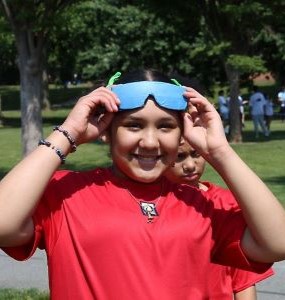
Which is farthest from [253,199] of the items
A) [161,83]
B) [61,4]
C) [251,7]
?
[251,7]

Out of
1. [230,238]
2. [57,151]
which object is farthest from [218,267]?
[57,151]

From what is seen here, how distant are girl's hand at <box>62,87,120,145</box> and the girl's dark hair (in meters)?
0.09

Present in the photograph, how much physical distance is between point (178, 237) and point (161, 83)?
477mm

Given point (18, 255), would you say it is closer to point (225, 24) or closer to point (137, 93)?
point (137, 93)

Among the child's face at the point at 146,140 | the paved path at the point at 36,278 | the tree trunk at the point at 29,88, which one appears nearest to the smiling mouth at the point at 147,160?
the child's face at the point at 146,140

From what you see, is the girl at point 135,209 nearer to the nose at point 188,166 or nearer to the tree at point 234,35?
the nose at point 188,166

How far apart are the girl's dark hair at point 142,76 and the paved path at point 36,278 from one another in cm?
413

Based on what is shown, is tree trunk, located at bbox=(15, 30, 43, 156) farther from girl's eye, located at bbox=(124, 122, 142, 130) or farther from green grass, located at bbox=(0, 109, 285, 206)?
girl's eye, located at bbox=(124, 122, 142, 130)

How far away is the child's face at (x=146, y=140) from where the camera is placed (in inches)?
94.0

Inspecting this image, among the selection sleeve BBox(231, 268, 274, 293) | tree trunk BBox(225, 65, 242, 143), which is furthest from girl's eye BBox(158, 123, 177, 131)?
tree trunk BBox(225, 65, 242, 143)

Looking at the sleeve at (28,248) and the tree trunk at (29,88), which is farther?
the tree trunk at (29,88)

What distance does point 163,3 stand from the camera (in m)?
22.3

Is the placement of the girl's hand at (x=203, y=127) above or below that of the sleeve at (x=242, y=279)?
above

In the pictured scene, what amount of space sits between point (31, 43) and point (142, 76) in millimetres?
13843
